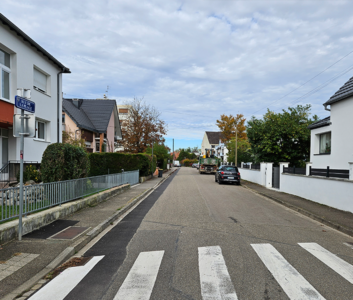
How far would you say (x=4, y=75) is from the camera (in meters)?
12.7

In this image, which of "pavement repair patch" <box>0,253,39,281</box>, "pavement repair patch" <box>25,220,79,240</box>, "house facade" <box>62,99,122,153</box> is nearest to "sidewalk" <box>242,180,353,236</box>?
"pavement repair patch" <box>25,220,79,240</box>

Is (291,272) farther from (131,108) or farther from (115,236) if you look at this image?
(131,108)

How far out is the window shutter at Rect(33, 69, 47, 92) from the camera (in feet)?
51.0

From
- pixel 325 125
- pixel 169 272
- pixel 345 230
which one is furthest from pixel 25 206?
→ pixel 325 125

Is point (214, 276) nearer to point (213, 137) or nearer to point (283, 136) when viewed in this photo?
point (283, 136)

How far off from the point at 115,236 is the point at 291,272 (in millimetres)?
4119

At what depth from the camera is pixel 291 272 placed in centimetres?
471

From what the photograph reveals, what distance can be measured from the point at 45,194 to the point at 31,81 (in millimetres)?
8883

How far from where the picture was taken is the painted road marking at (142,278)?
3.87 metres

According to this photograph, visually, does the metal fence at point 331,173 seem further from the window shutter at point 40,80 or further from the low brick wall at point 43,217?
the window shutter at point 40,80

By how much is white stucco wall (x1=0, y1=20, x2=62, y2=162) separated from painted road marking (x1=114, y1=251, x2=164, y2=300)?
34.9ft

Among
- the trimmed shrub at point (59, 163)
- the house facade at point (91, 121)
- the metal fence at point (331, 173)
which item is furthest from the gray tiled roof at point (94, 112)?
the metal fence at point (331, 173)

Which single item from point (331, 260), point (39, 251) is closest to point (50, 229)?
point (39, 251)

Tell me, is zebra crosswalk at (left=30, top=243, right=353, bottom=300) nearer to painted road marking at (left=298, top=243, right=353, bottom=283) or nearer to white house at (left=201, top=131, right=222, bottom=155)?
painted road marking at (left=298, top=243, right=353, bottom=283)
